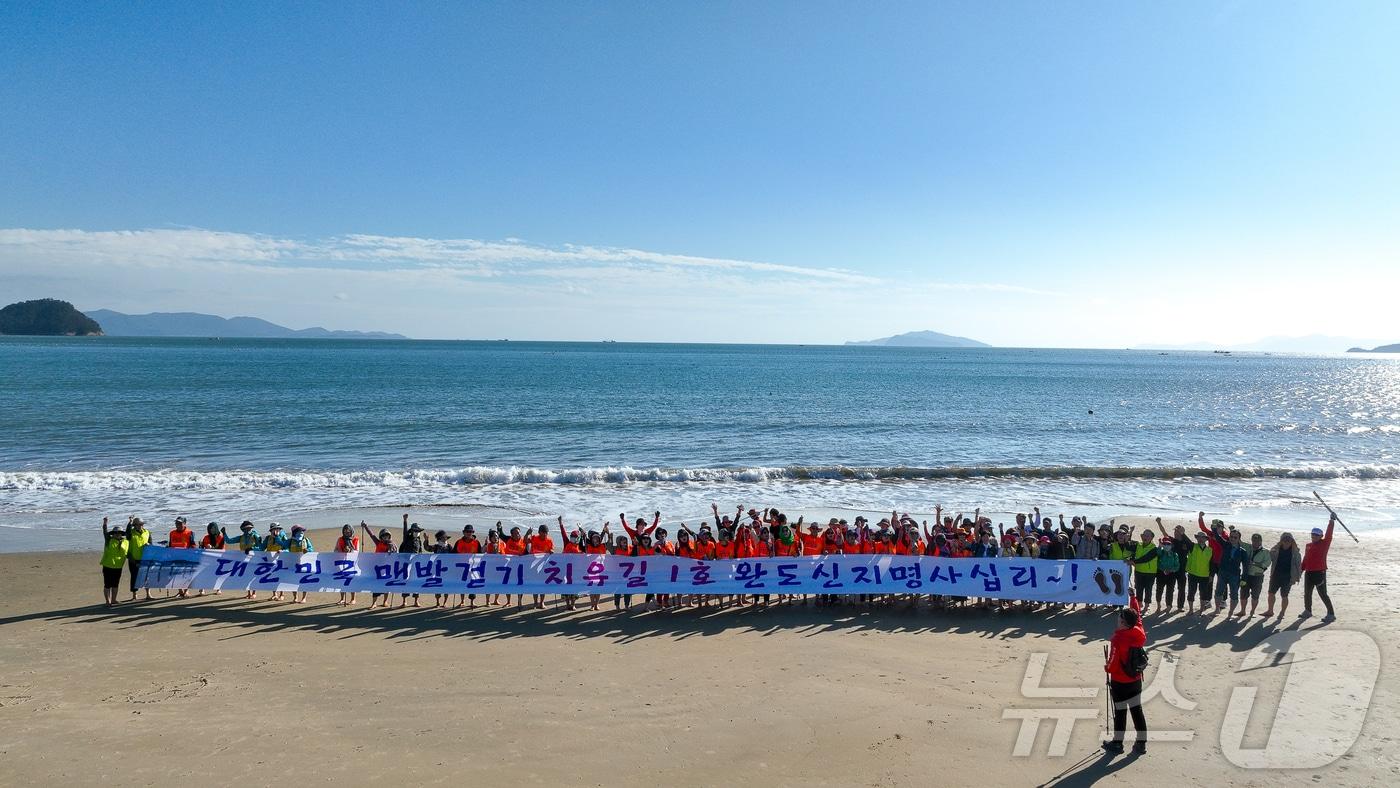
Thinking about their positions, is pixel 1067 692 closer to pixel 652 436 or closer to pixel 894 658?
pixel 894 658

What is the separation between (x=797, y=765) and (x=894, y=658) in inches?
139

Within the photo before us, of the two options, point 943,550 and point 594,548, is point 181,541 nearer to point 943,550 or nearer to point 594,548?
point 594,548

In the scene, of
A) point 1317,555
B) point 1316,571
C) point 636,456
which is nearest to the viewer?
point 1317,555

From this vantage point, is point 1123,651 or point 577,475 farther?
point 577,475

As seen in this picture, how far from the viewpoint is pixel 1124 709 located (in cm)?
785

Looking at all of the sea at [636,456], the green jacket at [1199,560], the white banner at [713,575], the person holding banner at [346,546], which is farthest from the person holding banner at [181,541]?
the green jacket at [1199,560]

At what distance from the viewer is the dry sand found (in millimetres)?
7508

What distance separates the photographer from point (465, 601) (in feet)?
44.9

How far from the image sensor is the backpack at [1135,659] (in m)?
7.47

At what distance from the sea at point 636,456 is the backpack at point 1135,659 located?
49.2 feet

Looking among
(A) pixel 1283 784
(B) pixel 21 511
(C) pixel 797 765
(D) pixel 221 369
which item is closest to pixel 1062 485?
(A) pixel 1283 784

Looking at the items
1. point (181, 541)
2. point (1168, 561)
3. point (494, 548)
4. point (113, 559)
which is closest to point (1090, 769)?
point (1168, 561)

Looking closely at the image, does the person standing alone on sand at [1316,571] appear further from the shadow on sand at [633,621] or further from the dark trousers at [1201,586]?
the dark trousers at [1201,586]

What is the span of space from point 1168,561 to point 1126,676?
19.6ft
